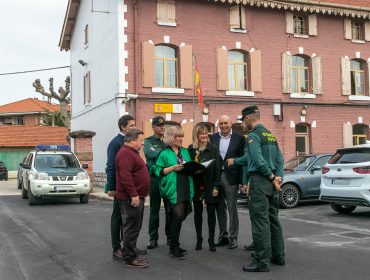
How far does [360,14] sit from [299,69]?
12.9 feet

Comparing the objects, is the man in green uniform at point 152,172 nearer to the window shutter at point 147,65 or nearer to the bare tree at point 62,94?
the window shutter at point 147,65

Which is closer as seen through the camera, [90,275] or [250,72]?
→ [90,275]

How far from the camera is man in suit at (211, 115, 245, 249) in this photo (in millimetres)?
7234

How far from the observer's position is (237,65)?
856 inches

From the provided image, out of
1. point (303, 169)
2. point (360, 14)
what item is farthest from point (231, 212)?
point (360, 14)

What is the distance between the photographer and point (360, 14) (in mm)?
23031

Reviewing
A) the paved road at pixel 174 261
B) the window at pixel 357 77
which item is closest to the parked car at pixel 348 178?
the paved road at pixel 174 261

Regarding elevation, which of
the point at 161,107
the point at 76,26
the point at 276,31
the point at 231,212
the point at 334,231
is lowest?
the point at 334,231

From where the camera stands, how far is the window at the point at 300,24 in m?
22.8

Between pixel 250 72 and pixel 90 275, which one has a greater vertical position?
pixel 250 72

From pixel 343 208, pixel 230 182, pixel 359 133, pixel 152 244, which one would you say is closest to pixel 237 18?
pixel 359 133

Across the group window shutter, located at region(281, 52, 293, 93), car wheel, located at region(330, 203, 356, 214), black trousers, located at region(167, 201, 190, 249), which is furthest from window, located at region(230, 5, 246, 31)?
black trousers, located at region(167, 201, 190, 249)

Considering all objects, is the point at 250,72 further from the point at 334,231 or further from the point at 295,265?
the point at 295,265

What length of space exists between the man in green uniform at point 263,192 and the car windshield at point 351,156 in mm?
5189
